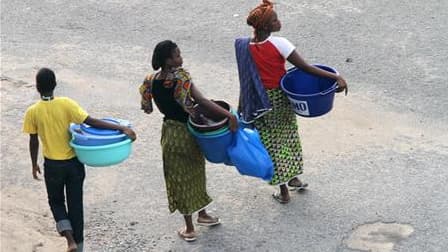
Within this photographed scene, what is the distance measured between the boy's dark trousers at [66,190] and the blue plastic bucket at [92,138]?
8.6 inches

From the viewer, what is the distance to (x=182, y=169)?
602 cm

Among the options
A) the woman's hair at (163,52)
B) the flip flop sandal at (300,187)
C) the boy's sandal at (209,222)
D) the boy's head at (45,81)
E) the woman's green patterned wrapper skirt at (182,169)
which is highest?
the woman's hair at (163,52)

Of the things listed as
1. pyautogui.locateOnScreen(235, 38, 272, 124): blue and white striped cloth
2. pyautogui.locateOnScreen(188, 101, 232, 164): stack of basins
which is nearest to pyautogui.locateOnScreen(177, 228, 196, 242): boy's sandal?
pyautogui.locateOnScreen(188, 101, 232, 164): stack of basins

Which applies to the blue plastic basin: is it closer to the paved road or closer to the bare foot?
the paved road

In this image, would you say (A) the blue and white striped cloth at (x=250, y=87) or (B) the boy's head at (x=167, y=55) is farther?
(A) the blue and white striped cloth at (x=250, y=87)

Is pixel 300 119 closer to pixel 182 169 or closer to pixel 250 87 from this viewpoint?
pixel 250 87

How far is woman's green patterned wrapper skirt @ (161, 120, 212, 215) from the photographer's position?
233 inches

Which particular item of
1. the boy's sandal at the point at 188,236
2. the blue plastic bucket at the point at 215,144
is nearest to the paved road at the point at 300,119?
the boy's sandal at the point at 188,236

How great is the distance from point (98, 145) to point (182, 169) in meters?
0.81

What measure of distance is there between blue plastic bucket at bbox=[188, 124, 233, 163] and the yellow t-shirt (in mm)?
820

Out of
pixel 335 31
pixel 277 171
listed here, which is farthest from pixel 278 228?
pixel 335 31

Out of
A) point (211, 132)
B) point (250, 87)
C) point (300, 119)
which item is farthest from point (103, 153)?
point (300, 119)

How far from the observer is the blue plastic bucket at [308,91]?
6062 mm

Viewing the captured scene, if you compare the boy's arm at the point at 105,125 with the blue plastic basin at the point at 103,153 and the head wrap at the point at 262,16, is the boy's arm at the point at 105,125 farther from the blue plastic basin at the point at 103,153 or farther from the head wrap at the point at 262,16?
the head wrap at the point at 262,16
